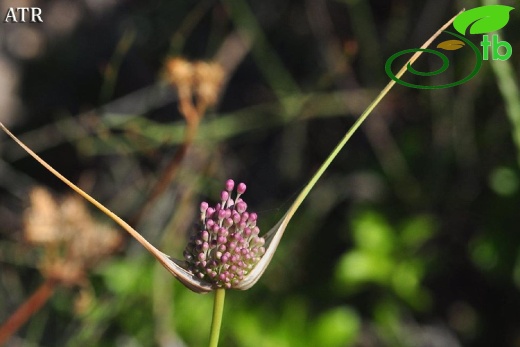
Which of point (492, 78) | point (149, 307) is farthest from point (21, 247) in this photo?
point (492, 78)

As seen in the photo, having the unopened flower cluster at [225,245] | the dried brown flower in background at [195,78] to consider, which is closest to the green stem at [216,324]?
the unopened flower cluster at [225,245]

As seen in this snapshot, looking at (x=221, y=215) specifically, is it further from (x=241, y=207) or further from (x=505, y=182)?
(x=505, y=182)

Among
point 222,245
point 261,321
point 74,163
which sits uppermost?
point 222,245

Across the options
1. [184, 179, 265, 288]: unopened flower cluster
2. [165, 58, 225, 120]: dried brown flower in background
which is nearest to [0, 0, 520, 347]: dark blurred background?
[165, 58, 225, 120]: dried brown flower in background

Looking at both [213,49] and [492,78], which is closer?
[492,78]

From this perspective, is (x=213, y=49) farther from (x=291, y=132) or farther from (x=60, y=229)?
(x=60, y=229)

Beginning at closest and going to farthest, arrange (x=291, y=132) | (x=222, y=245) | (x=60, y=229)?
(x=222, y=245), (x=60, y=229), (x=291, y=132)

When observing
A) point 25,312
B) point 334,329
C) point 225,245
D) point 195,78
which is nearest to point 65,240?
point 25,312
